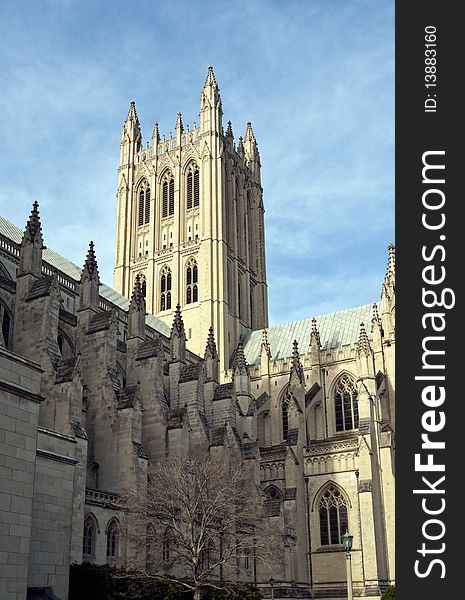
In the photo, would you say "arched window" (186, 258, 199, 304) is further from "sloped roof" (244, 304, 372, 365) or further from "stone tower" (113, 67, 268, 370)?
"sloped roof" (244, 304, 372, 365)

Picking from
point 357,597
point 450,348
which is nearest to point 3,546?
→ point 450,348

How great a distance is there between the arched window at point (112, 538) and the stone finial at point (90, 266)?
1430 cm

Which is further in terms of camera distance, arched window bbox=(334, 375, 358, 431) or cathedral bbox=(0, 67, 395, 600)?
arched window bbox=(334, 375, 358, 431)

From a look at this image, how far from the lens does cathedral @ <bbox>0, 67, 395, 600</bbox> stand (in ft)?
77.9

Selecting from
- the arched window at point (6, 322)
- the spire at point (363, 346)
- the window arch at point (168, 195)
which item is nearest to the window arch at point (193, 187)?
the window arch at point (168, 195)

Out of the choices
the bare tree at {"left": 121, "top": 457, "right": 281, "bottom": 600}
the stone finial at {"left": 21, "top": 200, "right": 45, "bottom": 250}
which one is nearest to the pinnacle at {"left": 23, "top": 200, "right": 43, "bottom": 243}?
the stone finial at {"left": 21, "top": 200, "right": 45, "bottom": 250}

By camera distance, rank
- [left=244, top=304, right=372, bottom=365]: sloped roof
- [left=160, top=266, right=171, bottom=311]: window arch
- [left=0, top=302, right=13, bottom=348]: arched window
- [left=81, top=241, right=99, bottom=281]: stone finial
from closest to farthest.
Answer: [left=0, top=302, right=13, bottom=348]: arched window < [left=81, top=241, right=99, bottom=281]: stone finial < [left=244, top=304, right=372, bottom=365]: sloped roof < [left=160, top=266, right=171, bottom=311]: window arch

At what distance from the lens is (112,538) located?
104 ft

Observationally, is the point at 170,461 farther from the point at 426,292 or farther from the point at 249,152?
the point at 249,152

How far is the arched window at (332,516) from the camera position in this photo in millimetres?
44812

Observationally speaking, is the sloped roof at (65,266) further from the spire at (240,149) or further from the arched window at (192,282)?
the spire at (240,149)

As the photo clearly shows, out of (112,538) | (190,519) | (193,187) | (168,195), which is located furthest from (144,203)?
(190,519)

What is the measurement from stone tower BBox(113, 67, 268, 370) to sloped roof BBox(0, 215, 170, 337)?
3027mm

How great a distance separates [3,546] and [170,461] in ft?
54.2
